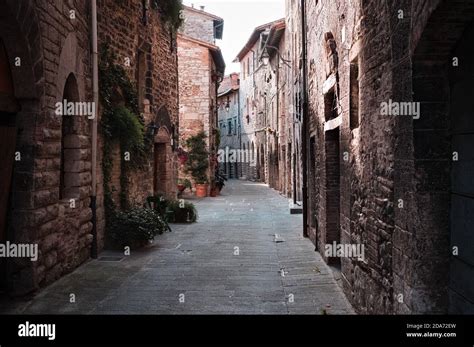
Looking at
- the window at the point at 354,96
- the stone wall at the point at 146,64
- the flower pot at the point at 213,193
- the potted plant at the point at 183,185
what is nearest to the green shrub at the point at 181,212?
the stone wall at the point at 146,64

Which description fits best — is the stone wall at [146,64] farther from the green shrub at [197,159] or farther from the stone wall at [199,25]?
the stone wall at [199,25]

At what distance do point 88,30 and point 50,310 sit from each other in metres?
4.61

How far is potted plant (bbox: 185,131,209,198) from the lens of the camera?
22766 mm

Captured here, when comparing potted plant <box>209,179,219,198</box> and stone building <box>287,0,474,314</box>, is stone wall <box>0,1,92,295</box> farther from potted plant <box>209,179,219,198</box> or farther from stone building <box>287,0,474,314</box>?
potted plant <box>209,179,219,198</box>

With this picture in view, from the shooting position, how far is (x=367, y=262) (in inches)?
198

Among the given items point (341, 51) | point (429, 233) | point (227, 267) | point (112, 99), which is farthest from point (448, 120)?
point (112, 99)

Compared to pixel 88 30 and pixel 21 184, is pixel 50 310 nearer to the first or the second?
pixel 21 184

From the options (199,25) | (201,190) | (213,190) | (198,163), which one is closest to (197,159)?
(198,163)

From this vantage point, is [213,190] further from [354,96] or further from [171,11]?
[354,96]

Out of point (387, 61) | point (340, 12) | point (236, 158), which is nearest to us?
point (387, 61)

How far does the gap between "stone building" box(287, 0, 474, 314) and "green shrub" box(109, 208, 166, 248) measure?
14.3 ft

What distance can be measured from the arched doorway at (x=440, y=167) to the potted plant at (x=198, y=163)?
19288 mm

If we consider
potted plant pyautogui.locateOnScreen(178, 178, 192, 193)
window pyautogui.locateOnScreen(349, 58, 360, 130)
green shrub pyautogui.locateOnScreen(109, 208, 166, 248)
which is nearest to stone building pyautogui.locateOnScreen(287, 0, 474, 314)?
window pyautogui.locateOnScreen(349, 58, 360, 130)

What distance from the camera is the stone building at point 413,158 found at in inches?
132
